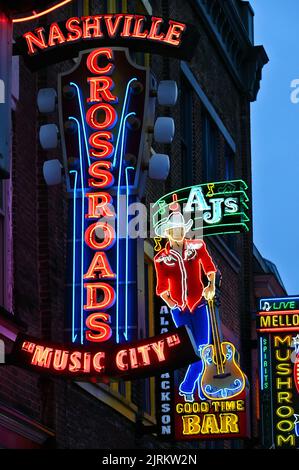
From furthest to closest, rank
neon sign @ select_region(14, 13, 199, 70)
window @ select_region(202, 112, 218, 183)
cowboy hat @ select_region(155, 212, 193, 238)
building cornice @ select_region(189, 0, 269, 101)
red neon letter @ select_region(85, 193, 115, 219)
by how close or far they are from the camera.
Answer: building cornice @ select_region(189, 0, 269, 101) < window @ select_region(202, 112, 218, 183) < cowboy hat @ select_region(155, 212, 193, 238) < neon sign @ select_region(14, 13, 199, 70) < red neon letter @ select_region(85, 193, 115, 219)

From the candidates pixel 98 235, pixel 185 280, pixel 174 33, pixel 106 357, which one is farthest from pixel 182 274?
pixel 106 357

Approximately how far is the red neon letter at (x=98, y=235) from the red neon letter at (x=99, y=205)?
0.12 m

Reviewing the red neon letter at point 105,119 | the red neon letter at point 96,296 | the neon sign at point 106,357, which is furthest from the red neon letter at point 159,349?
the red neon letter at point 105,119

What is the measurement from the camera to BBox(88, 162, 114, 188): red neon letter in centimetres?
1692

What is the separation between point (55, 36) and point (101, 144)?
4.59ft

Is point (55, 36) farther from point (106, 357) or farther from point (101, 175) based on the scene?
point (106, 357)

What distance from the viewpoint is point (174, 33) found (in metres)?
17.4

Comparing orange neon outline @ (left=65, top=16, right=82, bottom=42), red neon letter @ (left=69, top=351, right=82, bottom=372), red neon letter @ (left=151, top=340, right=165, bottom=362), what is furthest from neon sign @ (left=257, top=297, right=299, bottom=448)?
red neon letter @ (left=69, top=351, right=82, bottom=372)

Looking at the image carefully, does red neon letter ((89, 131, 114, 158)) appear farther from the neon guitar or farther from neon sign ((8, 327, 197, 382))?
the neon guitar

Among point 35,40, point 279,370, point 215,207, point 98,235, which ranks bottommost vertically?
point 279,370

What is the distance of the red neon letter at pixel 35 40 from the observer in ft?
56.3

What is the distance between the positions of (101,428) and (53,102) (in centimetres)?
504

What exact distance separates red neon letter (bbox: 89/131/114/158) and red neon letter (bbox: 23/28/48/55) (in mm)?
1203

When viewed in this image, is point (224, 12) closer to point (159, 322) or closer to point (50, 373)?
point (159, 322)
